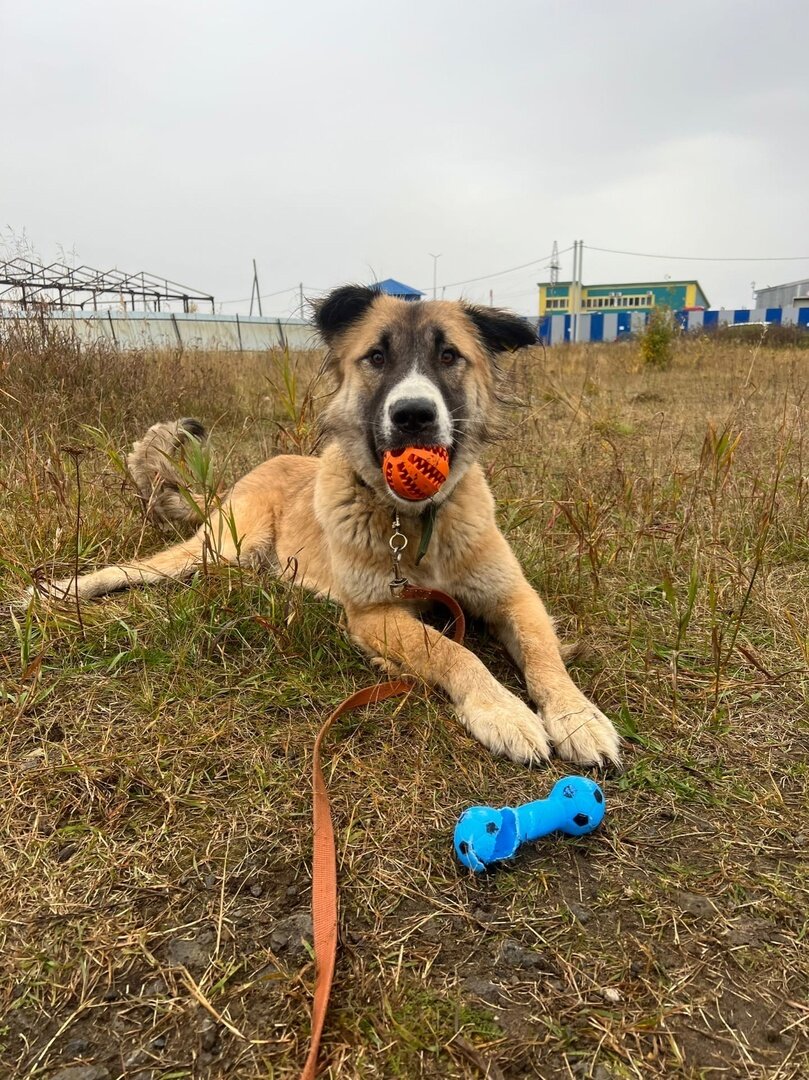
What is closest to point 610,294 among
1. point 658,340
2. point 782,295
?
point 782,295

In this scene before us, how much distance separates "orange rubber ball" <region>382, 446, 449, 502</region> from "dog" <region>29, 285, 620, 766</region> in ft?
0.22

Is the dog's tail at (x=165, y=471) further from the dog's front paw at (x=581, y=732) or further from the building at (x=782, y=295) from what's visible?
the building at (x=782, y=295)

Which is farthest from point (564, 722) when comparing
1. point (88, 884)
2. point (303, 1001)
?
point (88, 884)

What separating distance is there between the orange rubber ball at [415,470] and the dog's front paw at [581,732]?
91 centimetres

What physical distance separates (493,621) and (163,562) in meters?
1.62

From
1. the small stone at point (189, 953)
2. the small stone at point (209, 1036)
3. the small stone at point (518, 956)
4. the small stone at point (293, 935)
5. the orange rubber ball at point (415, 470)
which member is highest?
the orange rubber ball at point (415, 470)

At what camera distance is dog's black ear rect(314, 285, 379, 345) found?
10.1ft

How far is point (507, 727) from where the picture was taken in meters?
1.89

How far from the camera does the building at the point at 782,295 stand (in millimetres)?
56062

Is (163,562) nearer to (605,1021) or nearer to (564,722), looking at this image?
(564,722)

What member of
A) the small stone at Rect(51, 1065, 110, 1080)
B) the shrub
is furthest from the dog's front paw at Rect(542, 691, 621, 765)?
the shrub

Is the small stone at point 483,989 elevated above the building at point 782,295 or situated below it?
below

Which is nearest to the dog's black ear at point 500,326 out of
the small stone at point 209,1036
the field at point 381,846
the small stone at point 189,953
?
the field at point 381,846

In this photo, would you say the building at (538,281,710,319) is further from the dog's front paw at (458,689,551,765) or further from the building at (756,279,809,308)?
the dog's front paw at (458,689,551,765)
